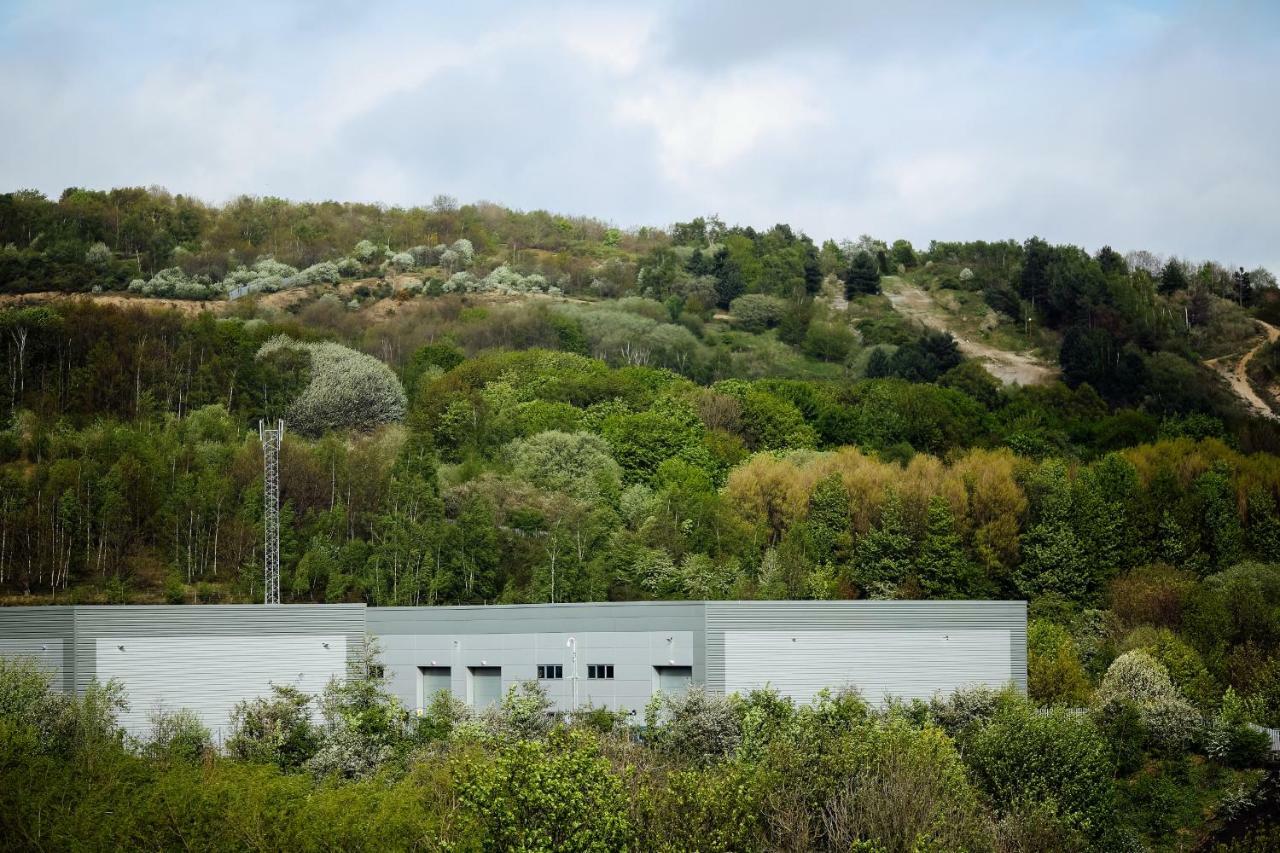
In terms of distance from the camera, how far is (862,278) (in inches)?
7264

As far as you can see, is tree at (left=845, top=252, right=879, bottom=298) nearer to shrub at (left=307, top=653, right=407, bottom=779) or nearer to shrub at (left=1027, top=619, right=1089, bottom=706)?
shrub at (left=1027, top=619, right=1089, bottom=706)

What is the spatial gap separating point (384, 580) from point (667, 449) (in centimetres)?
2677

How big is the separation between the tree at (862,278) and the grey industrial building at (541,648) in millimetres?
130131

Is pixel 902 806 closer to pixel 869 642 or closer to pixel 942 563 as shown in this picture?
pixel 869 642

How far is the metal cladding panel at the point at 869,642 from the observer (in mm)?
55344

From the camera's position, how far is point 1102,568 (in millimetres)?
80812

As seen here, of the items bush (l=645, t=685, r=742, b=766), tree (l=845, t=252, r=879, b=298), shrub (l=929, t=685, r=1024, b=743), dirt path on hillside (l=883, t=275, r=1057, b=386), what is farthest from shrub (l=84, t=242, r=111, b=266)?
shrub (l=929, t=685, r=1024, b=743)

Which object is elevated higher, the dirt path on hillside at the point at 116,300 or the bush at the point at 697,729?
the dirt path on hillside at the point at 116,300

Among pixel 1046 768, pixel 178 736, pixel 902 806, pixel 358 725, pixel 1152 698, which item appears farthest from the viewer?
pixel 1152 698

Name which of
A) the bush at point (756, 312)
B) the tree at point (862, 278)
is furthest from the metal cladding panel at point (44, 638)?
the tree at point (862, 278)

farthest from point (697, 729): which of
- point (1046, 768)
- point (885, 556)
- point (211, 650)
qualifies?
point (885, 556)

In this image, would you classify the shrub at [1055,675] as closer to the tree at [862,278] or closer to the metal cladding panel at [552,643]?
the metal cladding panel at [552,643]

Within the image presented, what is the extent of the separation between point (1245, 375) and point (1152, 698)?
10546 cm

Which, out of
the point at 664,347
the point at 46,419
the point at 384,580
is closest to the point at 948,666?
the point at 384,580
